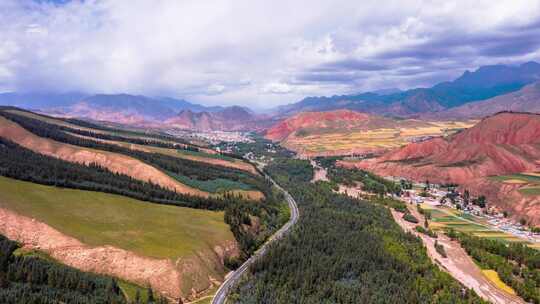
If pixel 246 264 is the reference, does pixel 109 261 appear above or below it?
above

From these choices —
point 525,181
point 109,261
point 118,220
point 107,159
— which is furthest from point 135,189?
point 525,181

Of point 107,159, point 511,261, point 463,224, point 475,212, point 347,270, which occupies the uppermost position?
point 107,159

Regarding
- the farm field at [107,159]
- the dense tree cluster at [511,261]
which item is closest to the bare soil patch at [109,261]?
the farm field at [107,159]

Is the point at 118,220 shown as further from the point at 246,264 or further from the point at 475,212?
the point at 475,212

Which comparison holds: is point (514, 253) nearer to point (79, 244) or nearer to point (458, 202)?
point (458, 202)

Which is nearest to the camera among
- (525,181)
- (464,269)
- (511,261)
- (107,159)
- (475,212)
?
(464,269)

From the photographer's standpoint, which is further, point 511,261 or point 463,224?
point 463,224

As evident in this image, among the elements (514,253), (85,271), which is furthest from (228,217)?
(514,253)
